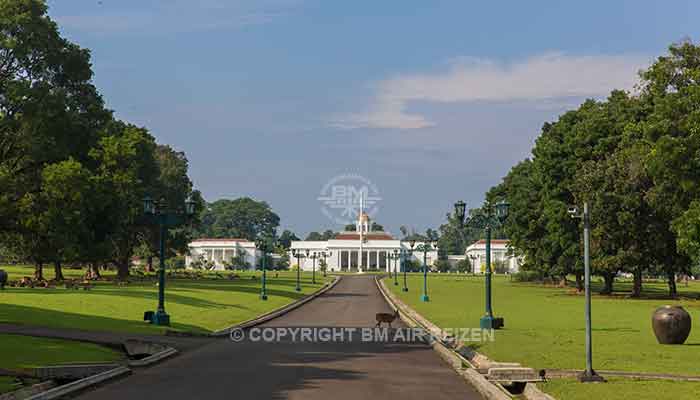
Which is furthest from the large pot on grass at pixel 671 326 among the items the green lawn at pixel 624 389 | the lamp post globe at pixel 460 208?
the lamp post globe at pixel 460 208

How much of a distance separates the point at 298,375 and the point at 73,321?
17.4 m

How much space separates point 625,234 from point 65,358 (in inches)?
2256

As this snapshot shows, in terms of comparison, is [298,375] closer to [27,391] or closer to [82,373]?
[82,373]

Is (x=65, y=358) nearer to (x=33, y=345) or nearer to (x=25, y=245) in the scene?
(x=33, y=345)

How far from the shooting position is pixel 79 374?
19.2 metres

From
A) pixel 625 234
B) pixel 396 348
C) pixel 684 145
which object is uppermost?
pixel 684 145

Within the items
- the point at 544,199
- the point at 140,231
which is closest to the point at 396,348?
the point at 544,199

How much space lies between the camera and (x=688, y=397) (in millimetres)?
16969

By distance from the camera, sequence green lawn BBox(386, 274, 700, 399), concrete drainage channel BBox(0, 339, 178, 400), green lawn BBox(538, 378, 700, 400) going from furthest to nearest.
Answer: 1. green lawn BBox(386, 274, 700, 399)
2. green lawn BBox(538, 378, 700, 400)
3. concrete drainage channel BBox(0, 339, 178, 400)

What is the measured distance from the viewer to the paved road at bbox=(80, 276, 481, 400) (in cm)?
1686

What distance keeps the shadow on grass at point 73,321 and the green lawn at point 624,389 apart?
18017 millimetres

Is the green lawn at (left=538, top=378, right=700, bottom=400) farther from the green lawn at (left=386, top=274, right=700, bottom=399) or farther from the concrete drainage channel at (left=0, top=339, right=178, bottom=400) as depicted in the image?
the concrete drainage channel at (left=0, top=339, right=178, bottom=400)

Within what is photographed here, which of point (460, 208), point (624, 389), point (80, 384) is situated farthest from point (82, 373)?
point (460, 208)

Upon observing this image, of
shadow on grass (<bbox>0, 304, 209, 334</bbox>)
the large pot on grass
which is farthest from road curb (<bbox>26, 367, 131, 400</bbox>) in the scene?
the large pot on grass
